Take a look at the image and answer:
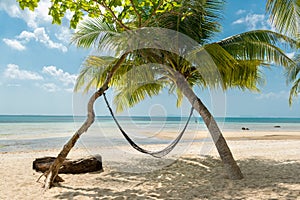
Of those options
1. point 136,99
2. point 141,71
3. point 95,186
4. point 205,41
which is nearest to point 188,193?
point 95,186

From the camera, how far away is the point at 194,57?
12.8ft

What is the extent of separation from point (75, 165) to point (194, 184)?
5.81 ft

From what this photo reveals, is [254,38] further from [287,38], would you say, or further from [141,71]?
[141,71]

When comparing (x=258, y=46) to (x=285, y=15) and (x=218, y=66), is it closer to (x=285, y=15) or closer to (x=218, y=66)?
(x=285, y=15)

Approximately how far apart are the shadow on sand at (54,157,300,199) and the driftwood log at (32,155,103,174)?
0.27m

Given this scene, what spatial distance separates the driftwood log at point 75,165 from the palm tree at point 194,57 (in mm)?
618

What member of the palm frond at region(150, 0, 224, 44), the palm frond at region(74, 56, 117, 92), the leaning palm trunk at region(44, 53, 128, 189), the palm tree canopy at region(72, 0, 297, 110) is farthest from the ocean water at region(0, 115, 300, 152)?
the palm frond at region(150, 0, 224, 44)

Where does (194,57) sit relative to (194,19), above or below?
below

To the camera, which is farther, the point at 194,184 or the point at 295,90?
the point at 295,90

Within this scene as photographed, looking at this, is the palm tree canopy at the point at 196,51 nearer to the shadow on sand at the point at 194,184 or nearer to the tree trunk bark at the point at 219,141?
the tree trunk bark at the point at 219,141

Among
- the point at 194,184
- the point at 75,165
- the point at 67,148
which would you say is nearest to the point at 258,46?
the point at 194,184

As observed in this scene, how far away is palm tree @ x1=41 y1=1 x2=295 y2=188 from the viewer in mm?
3760

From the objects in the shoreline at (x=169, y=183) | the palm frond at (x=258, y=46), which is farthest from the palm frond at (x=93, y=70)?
the palm frond at (x=258, y=46)

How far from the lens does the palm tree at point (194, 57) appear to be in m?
3.76
